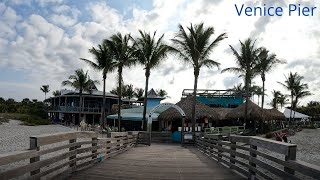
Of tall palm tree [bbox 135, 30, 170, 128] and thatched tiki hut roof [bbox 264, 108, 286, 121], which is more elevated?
tall palm tree [bbox 135, 30, 170, 128]

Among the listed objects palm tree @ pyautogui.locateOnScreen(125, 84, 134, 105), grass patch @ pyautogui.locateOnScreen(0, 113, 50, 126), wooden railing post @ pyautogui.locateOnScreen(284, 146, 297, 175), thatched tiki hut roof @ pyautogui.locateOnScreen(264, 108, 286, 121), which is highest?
palm tree @ pyautogui.locateOnScreen(125, 84, 134, 105)

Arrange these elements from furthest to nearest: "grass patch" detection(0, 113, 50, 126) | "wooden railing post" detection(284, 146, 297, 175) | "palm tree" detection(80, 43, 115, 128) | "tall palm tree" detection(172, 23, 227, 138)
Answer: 1. "grass patch" detection(0, 113, 50, 126)
2. "palm tree" detection(80, 43, 115, 128)
3. "tall palm tree" detection(172, 23, 227, 138)
4. "wooden railing post" detection(284, 146, 297, 175)

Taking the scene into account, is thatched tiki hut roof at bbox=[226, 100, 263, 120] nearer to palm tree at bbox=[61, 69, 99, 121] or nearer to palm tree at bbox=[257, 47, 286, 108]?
palm tree at bbox=[257, 47, 286, 108]

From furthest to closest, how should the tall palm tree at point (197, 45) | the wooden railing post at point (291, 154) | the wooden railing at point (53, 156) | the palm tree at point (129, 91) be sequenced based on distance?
the palm tree at point (129, 91), the tall palm tree at point (197, 45), the wooden railing post at point (291, 154), the wooden railing at point (53, 156)

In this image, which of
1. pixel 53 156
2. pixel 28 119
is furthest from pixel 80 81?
pixel 53 156

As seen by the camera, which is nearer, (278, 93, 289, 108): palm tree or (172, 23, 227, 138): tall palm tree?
(172, 23, 227, 138): tall palm tree

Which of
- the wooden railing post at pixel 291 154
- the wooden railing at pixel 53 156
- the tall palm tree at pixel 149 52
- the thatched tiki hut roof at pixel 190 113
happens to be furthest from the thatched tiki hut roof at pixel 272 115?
the wooden railing post at pixel 291 154

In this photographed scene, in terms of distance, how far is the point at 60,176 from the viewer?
22.9 ft

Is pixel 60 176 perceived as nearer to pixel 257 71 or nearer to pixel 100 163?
pixel 100 163

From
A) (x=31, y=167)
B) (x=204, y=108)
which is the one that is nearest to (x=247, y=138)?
(x=31, y=167)

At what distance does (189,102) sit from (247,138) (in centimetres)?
2729

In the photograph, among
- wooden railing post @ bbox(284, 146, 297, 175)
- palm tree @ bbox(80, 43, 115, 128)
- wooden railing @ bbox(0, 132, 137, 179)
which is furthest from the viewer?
palm tree @ bbox(80, 43, 115, 128)

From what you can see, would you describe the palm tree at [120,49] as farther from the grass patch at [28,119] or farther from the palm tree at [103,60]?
the grass patch at [28,119]

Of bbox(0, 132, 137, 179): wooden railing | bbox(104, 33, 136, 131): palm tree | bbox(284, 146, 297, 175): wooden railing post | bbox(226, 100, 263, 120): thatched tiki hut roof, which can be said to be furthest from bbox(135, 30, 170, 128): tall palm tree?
bbox(284, 146, 297, 175): wooden railing post
